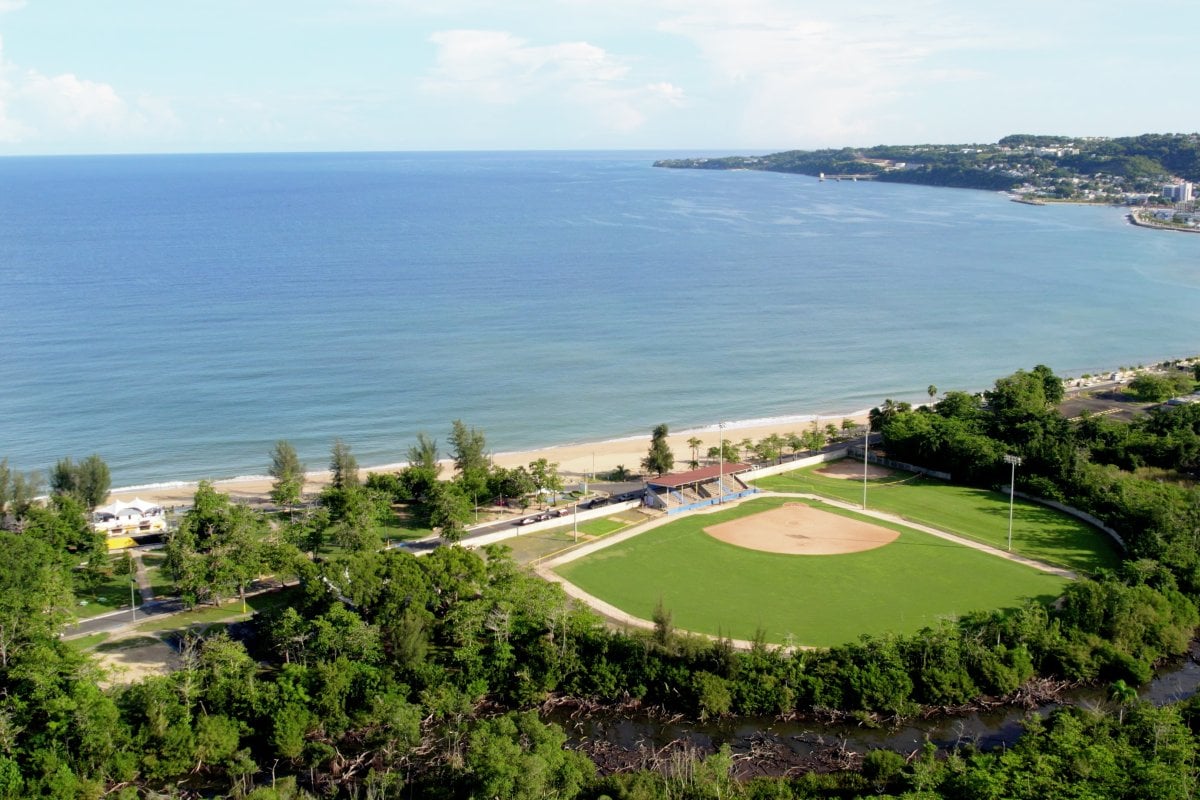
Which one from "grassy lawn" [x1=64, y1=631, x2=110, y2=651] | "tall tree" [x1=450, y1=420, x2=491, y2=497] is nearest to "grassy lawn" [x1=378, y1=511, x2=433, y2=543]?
"tall tree" [x1=450, y1=420, x2=491, y2=497]

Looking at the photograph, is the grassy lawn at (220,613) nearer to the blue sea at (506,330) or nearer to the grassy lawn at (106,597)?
the grassy lawn at (106,597)

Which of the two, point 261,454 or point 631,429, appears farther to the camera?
point 631,429

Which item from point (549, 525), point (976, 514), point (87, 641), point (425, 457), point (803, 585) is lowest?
point (803, 585)

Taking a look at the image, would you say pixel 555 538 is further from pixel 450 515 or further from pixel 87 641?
pixel 87 641

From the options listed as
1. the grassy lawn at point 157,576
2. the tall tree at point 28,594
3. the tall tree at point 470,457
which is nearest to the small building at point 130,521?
the grassy lawn at point 157,576

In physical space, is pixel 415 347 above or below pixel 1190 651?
above

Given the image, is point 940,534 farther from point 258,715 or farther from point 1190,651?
point 258,715

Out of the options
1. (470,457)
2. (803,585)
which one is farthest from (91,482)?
(803,585)

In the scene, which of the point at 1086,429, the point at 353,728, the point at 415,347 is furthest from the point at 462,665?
the point at 415,347
